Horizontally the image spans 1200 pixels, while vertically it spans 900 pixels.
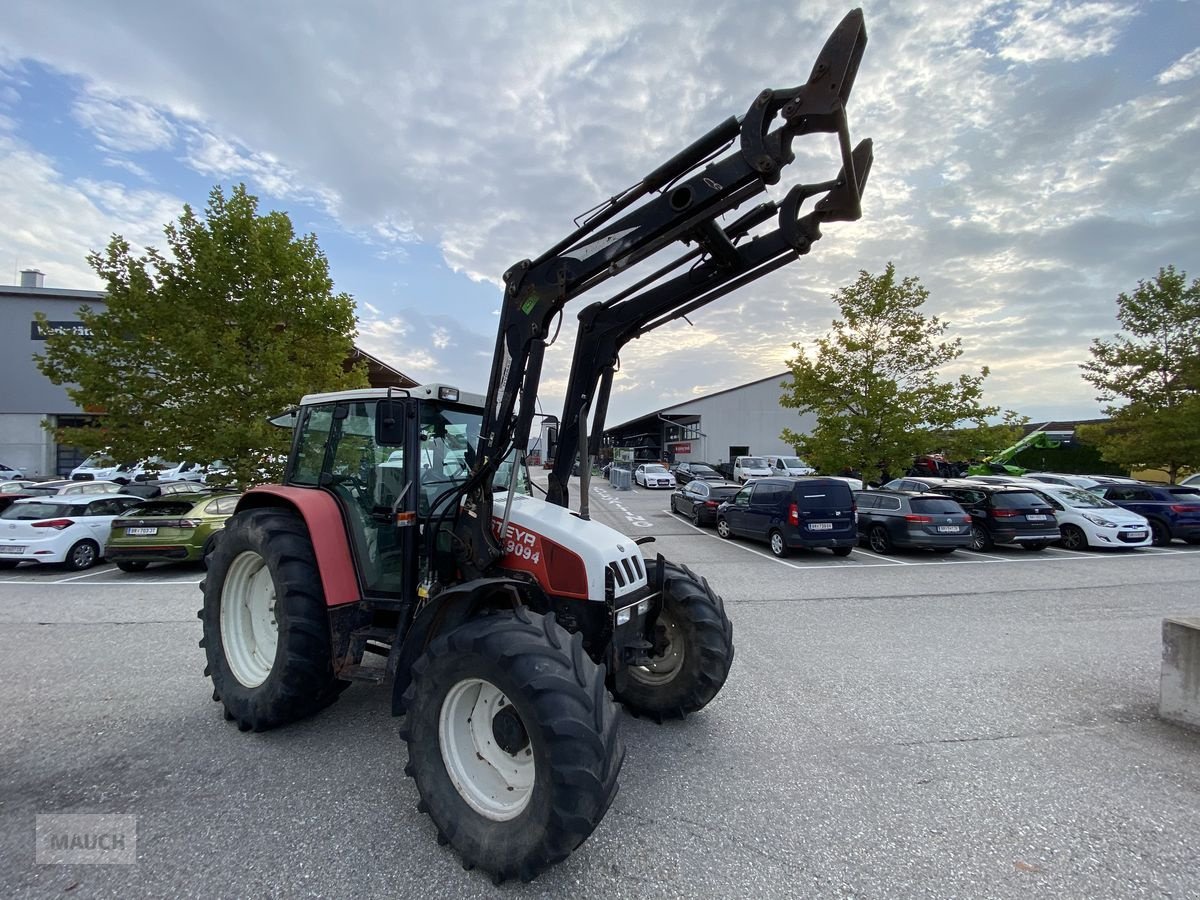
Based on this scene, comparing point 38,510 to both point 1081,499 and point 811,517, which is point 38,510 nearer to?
point 811,517

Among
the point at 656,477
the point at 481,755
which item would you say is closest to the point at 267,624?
the point at 481,755

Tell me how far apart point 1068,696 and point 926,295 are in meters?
14.8

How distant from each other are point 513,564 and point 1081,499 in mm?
16072

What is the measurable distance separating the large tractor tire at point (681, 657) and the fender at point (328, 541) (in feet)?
6.05

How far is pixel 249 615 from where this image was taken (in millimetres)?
4293

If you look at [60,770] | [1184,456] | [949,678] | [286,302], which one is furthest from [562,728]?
[1184,456]

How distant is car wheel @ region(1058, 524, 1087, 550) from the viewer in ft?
43.5

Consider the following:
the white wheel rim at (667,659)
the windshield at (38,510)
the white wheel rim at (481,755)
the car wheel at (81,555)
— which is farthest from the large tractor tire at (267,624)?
the windshield at (38,510)

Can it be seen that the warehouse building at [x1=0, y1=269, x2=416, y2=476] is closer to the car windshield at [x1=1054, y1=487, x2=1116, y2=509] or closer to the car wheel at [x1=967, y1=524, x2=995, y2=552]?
the car wheel at [x1=967, y1=524, x2=995, y2=552]

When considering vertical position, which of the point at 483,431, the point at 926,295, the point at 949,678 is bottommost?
the point at 949,678

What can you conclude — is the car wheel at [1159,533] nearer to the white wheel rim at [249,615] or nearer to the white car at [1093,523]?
the white car at [1093,523]

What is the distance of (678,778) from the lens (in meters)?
3.30

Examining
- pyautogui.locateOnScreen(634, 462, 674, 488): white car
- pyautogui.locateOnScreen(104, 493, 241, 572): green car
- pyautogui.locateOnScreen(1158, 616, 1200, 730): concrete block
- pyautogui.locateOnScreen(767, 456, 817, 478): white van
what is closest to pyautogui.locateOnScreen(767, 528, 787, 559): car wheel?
pyautogui.locateOnScreen(1158, 616, 1200, 730): concrete block

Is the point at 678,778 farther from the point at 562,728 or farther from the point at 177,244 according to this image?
the point at 177,244
